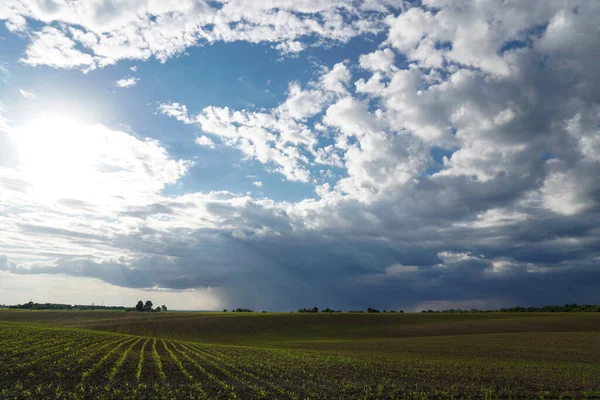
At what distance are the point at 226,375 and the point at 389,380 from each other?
39.0ft

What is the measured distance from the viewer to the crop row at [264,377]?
2245cm

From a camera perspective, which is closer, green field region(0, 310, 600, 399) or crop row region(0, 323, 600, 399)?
crop row region(0, 323, 600, 399)

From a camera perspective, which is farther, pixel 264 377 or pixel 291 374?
pixel 291 374

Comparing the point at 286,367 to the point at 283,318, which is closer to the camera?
the point at 286,367

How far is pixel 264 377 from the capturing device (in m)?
27.6

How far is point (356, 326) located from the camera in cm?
10562

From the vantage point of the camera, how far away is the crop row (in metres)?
22.5

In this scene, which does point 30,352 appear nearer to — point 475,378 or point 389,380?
point 389,380

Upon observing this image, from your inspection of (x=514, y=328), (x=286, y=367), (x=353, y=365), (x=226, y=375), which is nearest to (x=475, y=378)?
(x=353, y=365)

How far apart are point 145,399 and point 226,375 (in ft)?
26.8

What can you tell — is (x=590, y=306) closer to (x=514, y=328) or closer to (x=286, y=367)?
(x=514, y=328)

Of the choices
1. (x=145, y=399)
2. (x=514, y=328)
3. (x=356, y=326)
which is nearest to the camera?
(x=145, y=399)

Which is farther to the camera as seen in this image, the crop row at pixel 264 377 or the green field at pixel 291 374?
the green field at pixel 291 374

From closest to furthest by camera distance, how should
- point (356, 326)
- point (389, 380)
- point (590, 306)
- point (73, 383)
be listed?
point (73, 383)
point (389, 380)
point (356, 326)
point (590, 306)
